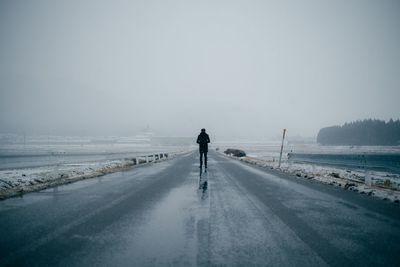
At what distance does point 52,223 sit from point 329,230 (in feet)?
20.0

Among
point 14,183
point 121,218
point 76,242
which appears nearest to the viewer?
point 76,242

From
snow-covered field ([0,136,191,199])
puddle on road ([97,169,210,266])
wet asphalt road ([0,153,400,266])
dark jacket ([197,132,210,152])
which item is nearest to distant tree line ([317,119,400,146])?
snow-covered field ([0,136,191,199])

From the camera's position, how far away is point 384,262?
4.15m

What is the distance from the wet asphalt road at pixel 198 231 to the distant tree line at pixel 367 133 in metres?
179

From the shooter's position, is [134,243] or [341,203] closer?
[134,243]

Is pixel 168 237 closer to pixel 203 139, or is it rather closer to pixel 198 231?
pixel 198 231

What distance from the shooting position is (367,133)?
545 feet

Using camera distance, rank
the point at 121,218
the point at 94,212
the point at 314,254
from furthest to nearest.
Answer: the point at 94,212
the point at 121,218
the point at 314,254

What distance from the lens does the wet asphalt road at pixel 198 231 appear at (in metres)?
4.29

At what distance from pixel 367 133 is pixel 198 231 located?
620 ft

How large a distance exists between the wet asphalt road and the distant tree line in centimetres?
17942

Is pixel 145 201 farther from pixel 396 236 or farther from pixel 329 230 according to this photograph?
pixel 396 236

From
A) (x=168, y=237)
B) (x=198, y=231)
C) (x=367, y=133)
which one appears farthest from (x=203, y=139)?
(x=367, y=133)

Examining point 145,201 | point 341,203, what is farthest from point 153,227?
point 341,203
